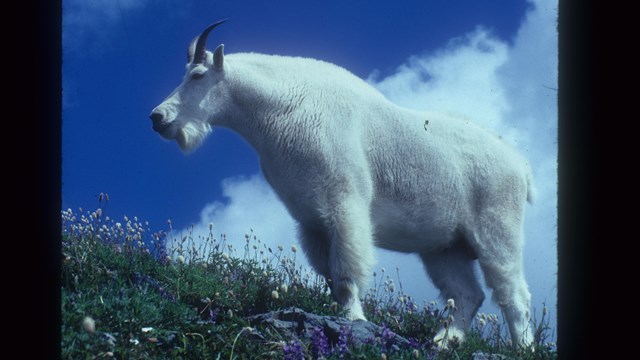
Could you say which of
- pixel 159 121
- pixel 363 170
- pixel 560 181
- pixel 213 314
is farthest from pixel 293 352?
pixel 159 121

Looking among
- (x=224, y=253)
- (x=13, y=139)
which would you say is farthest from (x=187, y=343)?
(x=224, y=253)

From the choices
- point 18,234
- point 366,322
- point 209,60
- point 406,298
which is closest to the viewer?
point 18,234

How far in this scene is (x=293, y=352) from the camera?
15.9ft

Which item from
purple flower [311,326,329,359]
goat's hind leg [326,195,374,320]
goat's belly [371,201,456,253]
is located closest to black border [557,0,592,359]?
purple flower [311,326,329,359]

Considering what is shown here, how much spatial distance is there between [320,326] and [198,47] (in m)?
2.42

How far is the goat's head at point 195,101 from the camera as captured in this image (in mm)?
6117

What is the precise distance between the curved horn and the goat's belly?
198 cm

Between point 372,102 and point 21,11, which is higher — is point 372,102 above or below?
above

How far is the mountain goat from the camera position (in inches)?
247

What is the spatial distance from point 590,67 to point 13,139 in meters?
3.31

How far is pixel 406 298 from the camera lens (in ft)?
22.4

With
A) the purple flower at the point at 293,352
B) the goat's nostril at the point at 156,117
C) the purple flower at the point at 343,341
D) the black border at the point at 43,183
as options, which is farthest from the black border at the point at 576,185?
the goat's nostril at the point at 156,117

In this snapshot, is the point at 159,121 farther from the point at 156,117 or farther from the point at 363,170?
the point at 363,170

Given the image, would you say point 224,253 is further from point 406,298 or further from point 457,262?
point 457,262
